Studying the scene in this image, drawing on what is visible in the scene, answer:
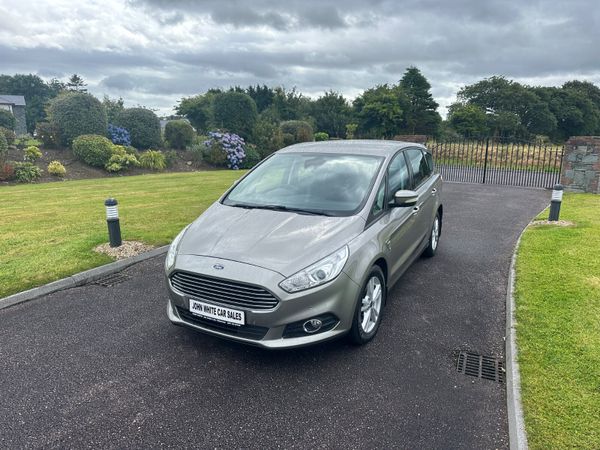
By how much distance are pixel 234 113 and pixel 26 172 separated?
12.0 metres

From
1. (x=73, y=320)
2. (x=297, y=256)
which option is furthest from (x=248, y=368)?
(x=73, y=320)

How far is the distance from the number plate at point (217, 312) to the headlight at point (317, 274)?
433 mm

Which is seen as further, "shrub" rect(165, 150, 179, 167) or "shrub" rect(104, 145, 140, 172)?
"shrub" rect(165, 150, 179, 167)

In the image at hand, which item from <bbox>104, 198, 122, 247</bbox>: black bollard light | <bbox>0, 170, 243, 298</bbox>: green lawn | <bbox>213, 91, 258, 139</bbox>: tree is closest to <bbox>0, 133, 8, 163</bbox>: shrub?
<bbox>0, 170, 243, 298</bbox>: green lawn

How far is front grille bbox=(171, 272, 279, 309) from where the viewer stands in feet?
A: 9.92

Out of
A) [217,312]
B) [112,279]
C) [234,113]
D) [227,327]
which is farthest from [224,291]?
[234,113]

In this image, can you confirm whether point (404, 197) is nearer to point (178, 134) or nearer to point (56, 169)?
point (56, 169)

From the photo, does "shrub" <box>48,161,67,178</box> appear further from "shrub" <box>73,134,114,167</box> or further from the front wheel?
the front wheel

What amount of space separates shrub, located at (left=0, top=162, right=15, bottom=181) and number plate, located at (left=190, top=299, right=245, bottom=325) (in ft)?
51.1

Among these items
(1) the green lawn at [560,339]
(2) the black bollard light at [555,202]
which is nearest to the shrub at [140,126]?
(2) the black bollard light at [555,202]

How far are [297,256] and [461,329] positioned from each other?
200cm

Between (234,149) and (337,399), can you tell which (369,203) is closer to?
(337,399)

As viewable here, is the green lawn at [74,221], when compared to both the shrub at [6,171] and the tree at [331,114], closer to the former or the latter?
the shrub at [6,171]

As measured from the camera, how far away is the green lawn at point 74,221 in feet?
18.0
